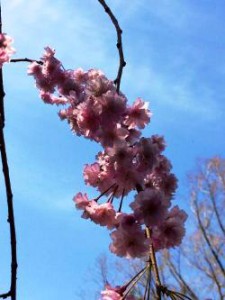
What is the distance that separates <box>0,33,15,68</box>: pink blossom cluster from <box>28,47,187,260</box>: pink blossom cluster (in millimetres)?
362

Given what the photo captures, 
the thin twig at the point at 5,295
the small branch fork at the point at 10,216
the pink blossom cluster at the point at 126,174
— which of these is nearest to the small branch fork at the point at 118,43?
the pink blossom cluster at the point at 126,174

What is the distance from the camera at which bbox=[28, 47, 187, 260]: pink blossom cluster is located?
1.33 metres

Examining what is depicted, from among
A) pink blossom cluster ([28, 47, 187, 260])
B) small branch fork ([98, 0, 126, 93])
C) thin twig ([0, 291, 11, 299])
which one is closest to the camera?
thin twig ([0, 291, 11, 299])

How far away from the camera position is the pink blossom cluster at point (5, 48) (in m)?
1.78

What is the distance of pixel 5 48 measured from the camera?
182 cm

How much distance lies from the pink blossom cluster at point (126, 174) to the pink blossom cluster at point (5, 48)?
36cm

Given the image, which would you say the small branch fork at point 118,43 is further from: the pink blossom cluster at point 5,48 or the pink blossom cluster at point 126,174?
the pink blossom cluster at point 5,48

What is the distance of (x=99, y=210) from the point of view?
1.42m

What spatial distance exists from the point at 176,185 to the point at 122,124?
24cm

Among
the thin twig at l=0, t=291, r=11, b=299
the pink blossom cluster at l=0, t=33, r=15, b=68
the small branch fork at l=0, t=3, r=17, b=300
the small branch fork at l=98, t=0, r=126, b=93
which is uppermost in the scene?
the pink blossom cluster at l=0, t=33, r=15, b=68

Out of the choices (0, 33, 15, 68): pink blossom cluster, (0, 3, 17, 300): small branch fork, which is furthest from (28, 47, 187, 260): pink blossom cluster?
(0, 33, 15, 68): pink blossom cluster

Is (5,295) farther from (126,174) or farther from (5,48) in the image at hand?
(5,48)

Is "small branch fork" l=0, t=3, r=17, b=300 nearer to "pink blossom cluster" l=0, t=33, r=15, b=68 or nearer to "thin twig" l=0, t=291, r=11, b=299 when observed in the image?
"thin twig" l=0, t=291, r=11, b=299

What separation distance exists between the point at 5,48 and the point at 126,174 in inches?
29.6
